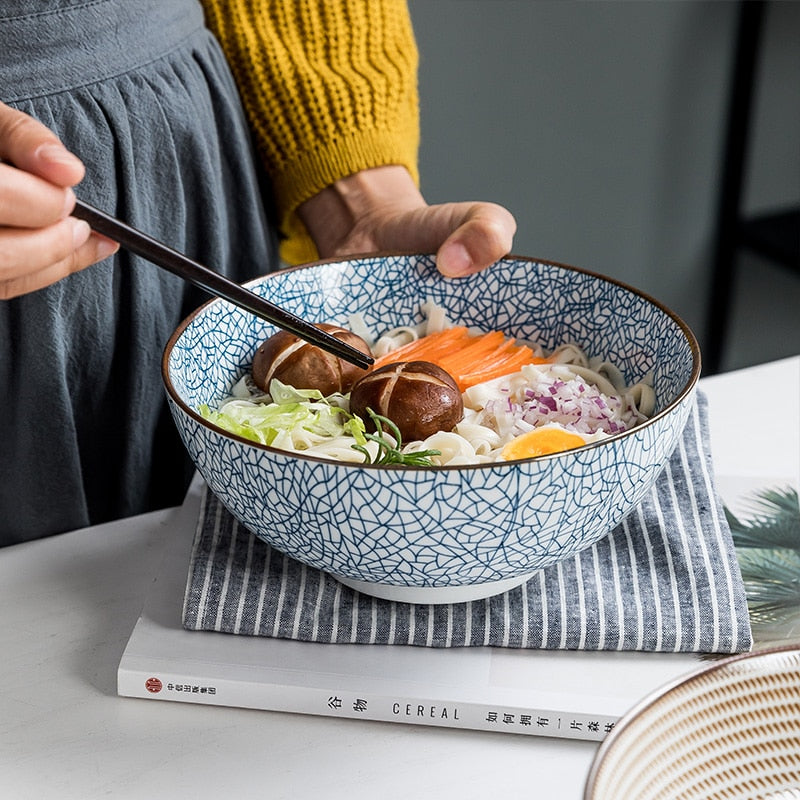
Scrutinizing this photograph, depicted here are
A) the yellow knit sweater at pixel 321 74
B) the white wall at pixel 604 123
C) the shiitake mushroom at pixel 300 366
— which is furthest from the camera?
the white wall at pixel 604 123

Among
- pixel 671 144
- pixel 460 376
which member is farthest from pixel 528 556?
pixel 671 144

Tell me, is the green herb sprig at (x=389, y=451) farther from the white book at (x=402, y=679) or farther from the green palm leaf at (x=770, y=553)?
the green palm leaf at (x=770, y=553)

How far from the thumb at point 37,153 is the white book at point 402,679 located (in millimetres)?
318

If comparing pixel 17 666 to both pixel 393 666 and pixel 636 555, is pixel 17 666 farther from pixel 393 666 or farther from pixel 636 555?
pixel 636 555

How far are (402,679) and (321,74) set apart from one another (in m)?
0.73

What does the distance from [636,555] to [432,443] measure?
0.19 m

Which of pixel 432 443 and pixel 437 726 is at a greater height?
pixel 432 443

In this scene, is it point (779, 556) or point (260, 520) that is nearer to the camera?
point (260, 520)

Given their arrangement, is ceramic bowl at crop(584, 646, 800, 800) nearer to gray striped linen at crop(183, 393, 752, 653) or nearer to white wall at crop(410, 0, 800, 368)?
gray striped linen at crop(183, 393, 752, 653)

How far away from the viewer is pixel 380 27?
120 cm

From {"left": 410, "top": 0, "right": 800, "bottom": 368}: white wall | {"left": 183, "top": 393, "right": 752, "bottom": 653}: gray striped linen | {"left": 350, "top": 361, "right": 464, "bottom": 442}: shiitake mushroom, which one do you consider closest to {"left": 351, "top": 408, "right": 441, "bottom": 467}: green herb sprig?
{"left": 350, "top": 361, "right": 464, "bottom": 442}: shiitake mushroom

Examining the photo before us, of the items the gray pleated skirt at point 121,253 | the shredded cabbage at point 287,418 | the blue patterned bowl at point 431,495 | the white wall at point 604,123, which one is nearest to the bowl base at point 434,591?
the blue patterned bowl at point 431,495

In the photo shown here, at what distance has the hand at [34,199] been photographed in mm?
696

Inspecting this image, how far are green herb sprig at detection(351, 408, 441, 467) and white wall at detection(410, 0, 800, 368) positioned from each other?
5.41 ft
